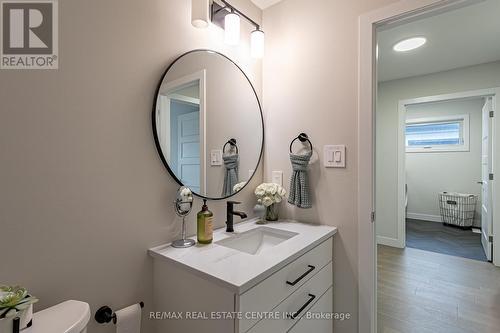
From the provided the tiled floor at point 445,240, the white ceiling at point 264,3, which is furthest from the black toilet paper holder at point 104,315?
the tiled floor at point 445,240

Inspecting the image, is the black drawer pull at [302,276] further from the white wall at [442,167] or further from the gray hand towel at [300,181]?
the white wall at [442,167]

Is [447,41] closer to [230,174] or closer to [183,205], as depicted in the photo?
[230,174]

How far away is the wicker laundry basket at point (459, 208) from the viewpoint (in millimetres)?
4191

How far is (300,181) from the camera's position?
5.06ft

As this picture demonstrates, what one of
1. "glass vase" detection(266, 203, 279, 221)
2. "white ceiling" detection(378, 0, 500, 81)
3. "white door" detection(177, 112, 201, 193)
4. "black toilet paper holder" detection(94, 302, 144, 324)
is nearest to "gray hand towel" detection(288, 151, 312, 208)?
"glass vase" detection(266, 203, 279, 221)

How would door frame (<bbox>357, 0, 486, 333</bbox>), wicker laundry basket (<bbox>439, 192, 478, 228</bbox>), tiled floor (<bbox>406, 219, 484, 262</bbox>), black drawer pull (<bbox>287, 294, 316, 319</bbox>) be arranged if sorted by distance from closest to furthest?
black drawer pull (<bbox>287, 294, 316, 319</bbox>) → door frame (<bbox>357, 0, 486, 333</bbox>) → tiled floor (<bbox>406, 219, 484, 262</bbox>) → wicker laundry basket (<bbox>439, 192, 478, 228</bbox>)

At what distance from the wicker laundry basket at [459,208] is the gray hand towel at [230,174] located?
15.4 feet

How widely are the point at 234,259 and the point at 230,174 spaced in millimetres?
633

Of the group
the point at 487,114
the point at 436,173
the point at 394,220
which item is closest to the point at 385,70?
the point at 487,114

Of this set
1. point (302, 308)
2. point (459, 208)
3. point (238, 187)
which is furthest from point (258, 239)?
point (459, 208)

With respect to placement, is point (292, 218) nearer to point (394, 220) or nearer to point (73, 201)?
point (73, 201)

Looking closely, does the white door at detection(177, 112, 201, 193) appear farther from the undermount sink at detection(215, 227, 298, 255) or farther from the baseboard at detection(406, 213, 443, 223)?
the baseboard at detection(406, 213, 443, 223)

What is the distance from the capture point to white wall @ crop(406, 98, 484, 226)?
430 centimetres

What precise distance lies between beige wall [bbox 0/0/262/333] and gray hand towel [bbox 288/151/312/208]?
0.75 metres
